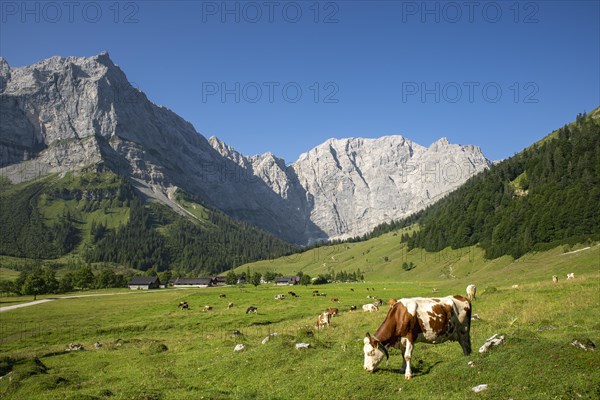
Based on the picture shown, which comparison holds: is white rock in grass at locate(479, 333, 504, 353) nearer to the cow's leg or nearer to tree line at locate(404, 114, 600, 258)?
the cow's leg

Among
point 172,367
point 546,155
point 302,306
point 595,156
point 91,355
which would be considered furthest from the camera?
point 546,155

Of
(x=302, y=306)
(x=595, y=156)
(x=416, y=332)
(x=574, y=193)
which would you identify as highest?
(x=595, y=156)

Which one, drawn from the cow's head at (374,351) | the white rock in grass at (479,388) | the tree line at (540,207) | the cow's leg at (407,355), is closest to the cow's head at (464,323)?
the cow's leg at (407,355)

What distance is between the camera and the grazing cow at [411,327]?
58.5 ft

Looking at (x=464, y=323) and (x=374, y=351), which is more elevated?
(x=464, y=323)

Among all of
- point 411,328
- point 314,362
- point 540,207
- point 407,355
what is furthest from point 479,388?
point 540,207

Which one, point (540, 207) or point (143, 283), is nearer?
point (540, 207)

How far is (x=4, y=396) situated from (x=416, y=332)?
1030 inches

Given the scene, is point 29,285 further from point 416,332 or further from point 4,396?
point 416,332

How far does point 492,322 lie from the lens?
1239 inches

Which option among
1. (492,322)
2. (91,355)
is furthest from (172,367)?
(492,322)

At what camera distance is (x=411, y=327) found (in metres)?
17.8

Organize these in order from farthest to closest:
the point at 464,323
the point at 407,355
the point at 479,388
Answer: the point at 464,323
the point at 407,355
the point at 479,388

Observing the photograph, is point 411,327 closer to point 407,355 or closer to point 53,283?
point 407,355
